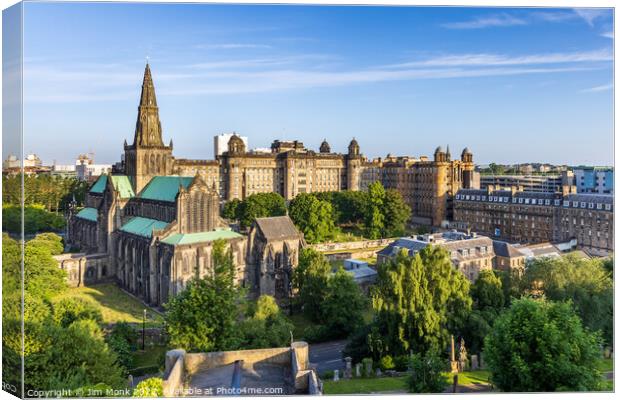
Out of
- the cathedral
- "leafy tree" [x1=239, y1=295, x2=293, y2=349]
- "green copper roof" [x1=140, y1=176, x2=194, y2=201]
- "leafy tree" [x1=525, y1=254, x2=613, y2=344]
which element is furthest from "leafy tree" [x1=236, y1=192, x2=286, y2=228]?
"leafy tree" [x1=525, y1=254, x2=613, y2=344]

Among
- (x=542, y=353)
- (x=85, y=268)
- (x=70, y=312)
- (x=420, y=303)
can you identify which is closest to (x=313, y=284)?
(x=420, y=303)

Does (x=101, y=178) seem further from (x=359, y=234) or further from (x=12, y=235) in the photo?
(x=12, y=235)

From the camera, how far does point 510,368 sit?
25.2 m

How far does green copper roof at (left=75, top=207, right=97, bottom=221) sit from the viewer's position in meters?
67.4

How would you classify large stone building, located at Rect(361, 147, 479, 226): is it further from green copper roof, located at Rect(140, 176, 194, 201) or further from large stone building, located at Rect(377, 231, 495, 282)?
green copper roof, located at Rect(140, 176, 194, 201)

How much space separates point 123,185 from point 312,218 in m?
27.5

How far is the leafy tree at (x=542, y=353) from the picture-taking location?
79.7 feet

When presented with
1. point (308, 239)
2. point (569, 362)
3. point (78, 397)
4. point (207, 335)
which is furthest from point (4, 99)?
point (308, 239)

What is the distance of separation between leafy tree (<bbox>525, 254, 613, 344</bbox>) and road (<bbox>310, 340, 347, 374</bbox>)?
15.0 m

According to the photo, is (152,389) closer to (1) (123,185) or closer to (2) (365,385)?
(2) (365,385)

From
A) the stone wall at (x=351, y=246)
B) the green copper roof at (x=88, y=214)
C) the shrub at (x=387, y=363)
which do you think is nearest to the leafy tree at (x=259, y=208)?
the stone wall at (x=351, y=246)

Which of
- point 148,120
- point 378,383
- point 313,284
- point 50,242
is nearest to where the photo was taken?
point 378,383

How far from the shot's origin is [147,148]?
64750 mm

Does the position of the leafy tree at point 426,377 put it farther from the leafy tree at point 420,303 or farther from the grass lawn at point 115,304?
the grass lawn at point 115,304
